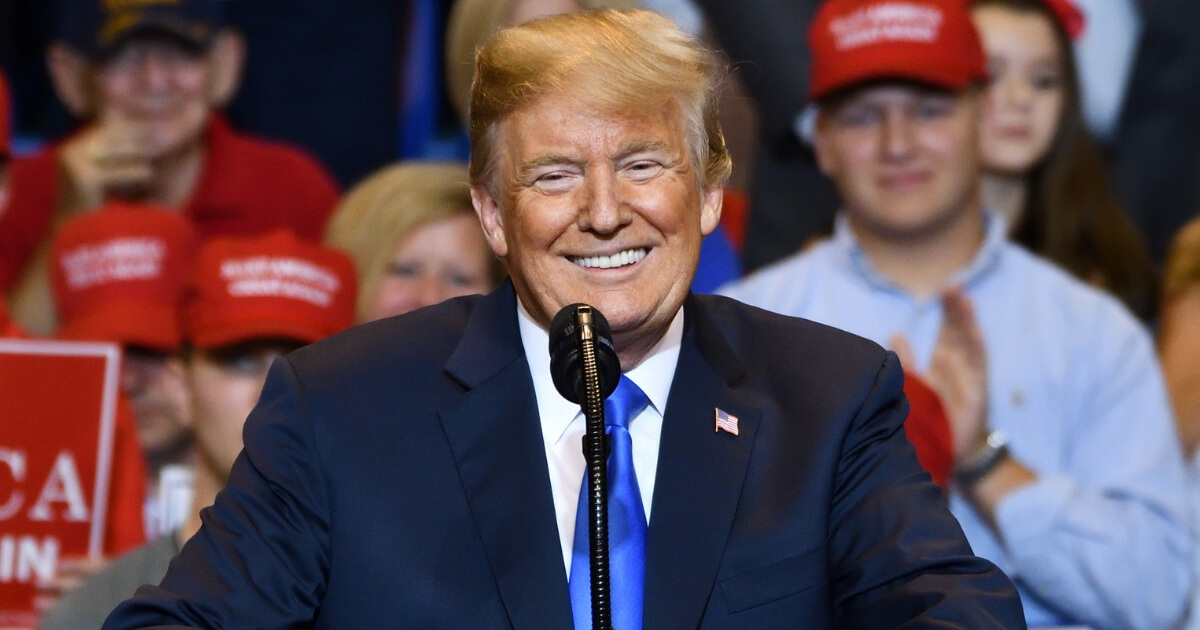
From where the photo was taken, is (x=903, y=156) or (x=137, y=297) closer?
(x=903, y=156)

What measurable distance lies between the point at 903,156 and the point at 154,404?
5.43 feet

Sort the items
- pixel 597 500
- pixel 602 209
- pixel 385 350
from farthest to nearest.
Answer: pixel 385 350, pixel 602 209, pixel 597 500

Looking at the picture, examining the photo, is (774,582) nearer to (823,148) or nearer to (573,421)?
(573,421)

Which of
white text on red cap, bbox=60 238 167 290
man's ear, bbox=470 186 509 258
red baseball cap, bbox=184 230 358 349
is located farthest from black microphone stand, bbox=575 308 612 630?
white text on red cap, bbox=60 238 167 290

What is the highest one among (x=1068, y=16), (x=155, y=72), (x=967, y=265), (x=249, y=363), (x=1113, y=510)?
(x=1068, y=16)

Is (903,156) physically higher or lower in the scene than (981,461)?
higher

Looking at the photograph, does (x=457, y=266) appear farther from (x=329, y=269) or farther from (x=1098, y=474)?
(x=1098, y=474)

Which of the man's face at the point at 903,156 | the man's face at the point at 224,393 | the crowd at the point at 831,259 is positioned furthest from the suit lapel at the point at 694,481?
the man's face at the point at 903,156

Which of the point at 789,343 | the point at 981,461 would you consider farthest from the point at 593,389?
the point at 981,461

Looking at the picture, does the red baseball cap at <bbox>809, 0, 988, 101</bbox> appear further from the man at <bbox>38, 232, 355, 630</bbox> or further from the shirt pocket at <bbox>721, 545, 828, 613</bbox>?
the shirt pocket at <bbox>721, 545, 828, 613</bbox>

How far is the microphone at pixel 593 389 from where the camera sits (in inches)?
53.9

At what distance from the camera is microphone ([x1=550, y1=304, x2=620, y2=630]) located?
4.50 feet

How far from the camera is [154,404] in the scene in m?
3.41

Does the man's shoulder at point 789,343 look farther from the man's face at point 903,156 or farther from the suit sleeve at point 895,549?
the man's face at point 903,156
